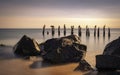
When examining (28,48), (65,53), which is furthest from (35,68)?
(28,48)

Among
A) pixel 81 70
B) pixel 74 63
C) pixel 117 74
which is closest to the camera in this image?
pixel 117 74

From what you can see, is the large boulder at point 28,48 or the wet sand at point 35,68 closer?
the wet sand at point 35,68

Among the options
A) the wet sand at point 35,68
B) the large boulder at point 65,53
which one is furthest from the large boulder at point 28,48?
the wet sand at point 35,68

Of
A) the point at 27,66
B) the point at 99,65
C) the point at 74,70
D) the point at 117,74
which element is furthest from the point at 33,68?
the point at 117,74

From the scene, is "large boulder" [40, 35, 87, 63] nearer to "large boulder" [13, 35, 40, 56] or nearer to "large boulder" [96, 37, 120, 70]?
"large boulder" [13, 35, 40, 56]

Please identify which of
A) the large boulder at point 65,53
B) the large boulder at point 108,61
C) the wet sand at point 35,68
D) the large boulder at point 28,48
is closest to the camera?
the wet sand at point 35,68

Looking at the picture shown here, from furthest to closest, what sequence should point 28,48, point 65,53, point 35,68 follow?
1. point 28,48
2. point 65,53
3. point 35,68

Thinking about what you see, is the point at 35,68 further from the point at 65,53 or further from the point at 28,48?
the point at 28,48

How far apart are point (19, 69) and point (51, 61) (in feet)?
14.4

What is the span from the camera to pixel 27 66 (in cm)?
2277

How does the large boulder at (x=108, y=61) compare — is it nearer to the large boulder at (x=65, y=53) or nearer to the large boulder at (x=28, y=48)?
the large boulder at (x=65, y=53)

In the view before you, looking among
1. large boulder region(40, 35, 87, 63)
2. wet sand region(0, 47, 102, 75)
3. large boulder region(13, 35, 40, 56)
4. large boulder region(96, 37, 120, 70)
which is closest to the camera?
wet sand region(0, 47, 102, 75)

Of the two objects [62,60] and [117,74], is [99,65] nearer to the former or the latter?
[117,74]

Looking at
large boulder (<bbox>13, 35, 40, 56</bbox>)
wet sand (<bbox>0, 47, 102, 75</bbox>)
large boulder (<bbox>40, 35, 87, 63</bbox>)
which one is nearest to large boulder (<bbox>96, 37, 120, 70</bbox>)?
wet sand (<bbox>0, 47, 102, 75</bbox>)
